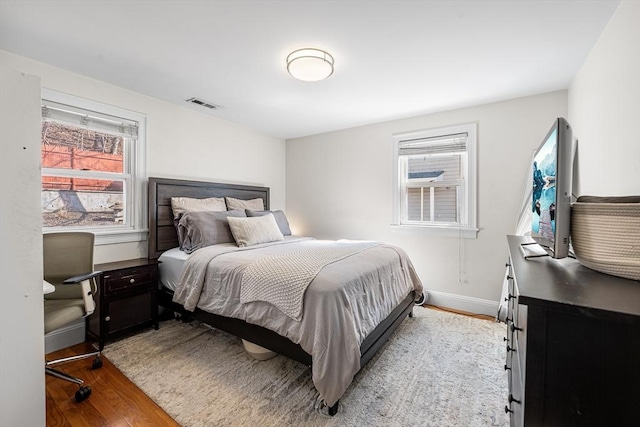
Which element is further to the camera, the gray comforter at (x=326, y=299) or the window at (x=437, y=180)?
the window at (x=437, y=180)

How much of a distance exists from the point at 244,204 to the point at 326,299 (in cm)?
241

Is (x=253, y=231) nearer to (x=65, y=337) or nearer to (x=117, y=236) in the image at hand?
(x=117, y=236)

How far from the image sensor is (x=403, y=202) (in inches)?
145

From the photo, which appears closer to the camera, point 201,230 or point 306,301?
point 306,301

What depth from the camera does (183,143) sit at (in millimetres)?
3307

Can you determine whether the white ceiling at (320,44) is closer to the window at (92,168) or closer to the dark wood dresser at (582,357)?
the window at (92,168)

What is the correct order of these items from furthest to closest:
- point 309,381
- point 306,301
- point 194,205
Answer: point 194,205 < point 309,381 < point 306,301

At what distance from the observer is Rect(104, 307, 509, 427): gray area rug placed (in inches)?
63.8

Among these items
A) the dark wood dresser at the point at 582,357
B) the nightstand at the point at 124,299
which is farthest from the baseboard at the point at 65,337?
the dark wood dresser at the point at 582,357

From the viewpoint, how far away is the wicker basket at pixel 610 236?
83 cm

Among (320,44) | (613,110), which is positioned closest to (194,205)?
(320,44)

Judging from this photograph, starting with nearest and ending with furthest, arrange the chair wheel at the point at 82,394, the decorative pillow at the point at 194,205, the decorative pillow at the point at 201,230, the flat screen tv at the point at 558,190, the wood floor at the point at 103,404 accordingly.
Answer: the flat screen tv at the point at 558,190 → the wood floor at the point at 103,404 → the chair wheel at the point at 82,394 → the decorative pillow at the point at 201,230 → the decorative pillow at the point at 194,205

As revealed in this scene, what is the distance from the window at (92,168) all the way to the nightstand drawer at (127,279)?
20.3 inches

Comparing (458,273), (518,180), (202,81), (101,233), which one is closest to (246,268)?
(101,233)
